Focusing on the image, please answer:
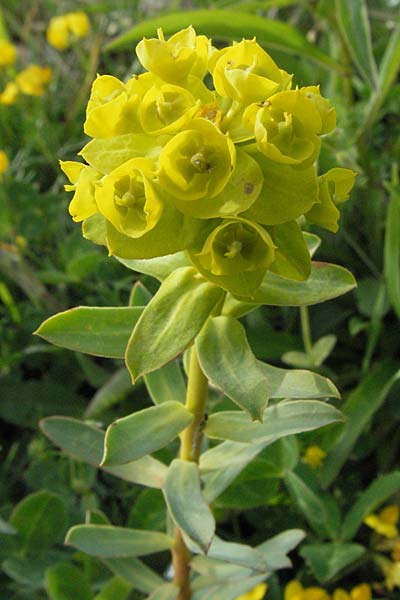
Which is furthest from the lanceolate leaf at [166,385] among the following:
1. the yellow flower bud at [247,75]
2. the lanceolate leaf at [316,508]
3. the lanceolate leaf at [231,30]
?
the lanceolate leaf at [231,30]

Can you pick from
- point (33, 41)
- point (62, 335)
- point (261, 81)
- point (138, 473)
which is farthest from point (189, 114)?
point (33, 41)

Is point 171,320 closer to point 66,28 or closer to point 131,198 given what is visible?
point 131,198

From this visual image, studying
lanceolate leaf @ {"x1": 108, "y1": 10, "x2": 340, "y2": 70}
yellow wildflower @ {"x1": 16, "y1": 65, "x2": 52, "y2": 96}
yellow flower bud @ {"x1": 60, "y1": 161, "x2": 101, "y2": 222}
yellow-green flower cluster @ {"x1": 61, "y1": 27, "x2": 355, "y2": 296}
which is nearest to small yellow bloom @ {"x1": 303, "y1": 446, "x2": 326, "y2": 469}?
yellow-green flower cluster @ {"x1": 61, "y1": 27, "x2": 355, "y2": 296}

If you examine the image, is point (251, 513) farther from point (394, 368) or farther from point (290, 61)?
point (290, 61)

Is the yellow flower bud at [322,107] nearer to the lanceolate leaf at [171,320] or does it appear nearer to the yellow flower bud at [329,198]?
the yellow flower bud at [329,198]

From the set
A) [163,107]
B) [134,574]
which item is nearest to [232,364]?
[163,107]

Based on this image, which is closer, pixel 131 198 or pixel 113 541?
pixel 131 198
